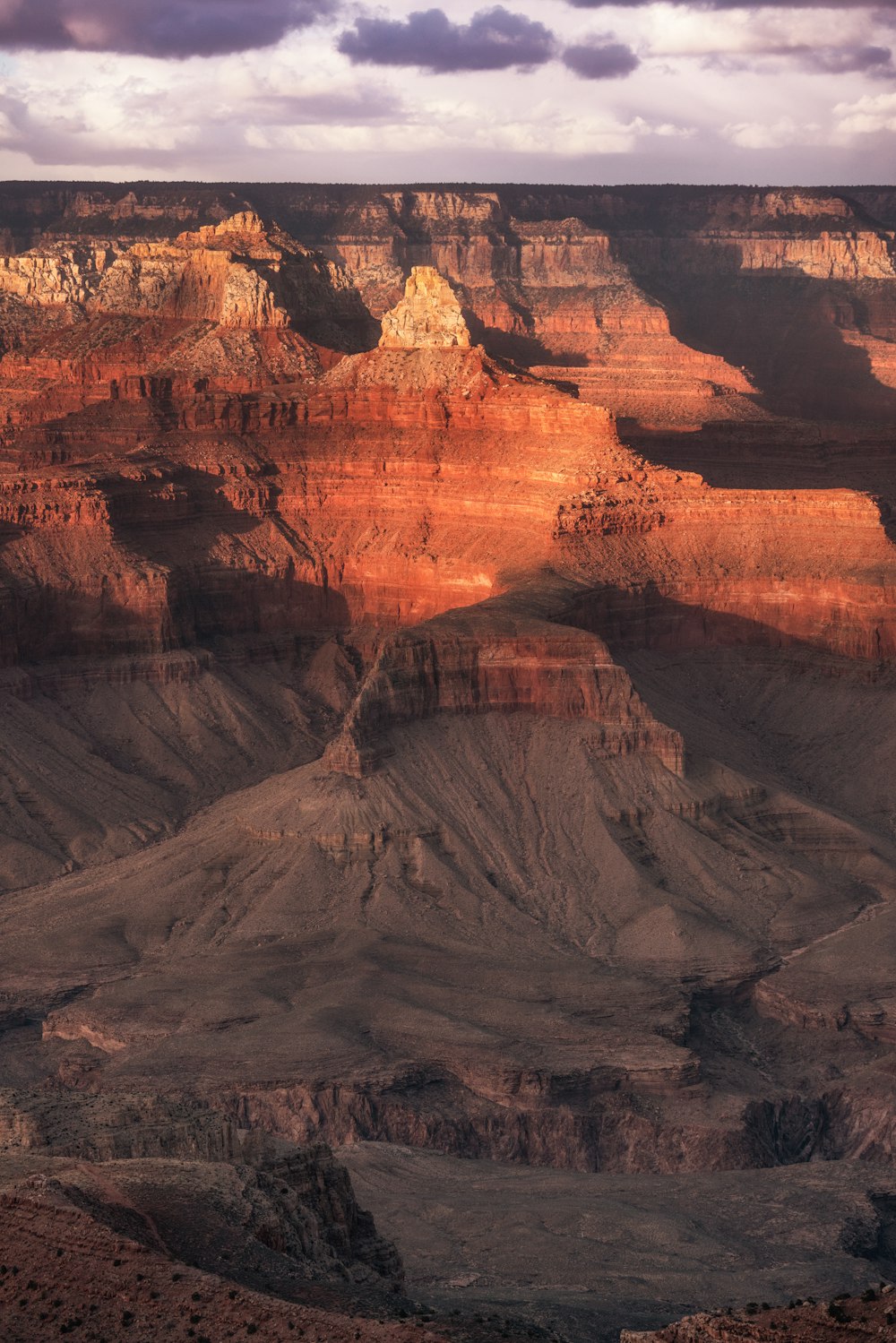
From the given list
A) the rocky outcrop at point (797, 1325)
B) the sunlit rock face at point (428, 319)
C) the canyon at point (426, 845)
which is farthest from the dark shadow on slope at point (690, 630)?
the rocky outcrop at point (797, 1325)

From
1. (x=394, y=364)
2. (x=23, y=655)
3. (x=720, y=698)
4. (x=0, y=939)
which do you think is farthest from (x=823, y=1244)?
(x=394, y=364)

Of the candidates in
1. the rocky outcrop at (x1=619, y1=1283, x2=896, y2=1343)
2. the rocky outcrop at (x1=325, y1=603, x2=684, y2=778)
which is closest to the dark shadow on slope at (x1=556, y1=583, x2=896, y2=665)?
the rocky outcrop at (x1=325, y1=603, x2=684, y2=778)

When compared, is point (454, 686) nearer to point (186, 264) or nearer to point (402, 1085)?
point (402, 1085)

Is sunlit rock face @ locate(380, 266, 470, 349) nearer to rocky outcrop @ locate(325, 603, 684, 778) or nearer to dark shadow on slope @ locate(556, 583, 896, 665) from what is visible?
dark shadow on slope @ locate(556, 583, 896, 665)

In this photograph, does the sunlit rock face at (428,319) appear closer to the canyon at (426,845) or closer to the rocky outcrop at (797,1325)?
the canyon at (426,845)

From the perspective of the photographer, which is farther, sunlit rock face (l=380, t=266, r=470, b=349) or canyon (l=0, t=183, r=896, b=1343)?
sunlit rock face (l=380, t=266, r=470, b=349)

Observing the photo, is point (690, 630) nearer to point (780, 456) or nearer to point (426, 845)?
point (426, 845)

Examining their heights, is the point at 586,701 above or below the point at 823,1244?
above

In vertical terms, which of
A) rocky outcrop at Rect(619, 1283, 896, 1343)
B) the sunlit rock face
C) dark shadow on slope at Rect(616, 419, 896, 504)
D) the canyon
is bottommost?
the canyon
